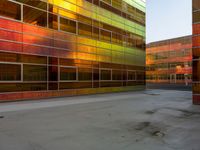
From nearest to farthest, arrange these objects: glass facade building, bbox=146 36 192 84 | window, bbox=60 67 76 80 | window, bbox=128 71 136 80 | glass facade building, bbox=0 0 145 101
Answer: glass facade building, bbox=0 0 145 101, window, bbox=60 67 76 80, window, bbox=128 71 136 80, glass facade building, bbox=146 36 192 84

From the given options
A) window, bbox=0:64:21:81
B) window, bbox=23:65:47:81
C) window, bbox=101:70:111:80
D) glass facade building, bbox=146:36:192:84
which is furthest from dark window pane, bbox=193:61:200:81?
glass facade building, bbox=146:36:192:84

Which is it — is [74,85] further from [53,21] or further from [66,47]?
[53,21]

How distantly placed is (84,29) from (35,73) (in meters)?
8.96

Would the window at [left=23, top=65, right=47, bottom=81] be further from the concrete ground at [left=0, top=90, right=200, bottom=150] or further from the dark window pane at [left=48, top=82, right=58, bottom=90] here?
the concrete ground at [left=0, top=90, right=200, bottom=150]

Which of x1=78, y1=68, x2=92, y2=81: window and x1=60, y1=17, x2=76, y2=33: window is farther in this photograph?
x1=78, y1=68, x2=92, y2=81: window

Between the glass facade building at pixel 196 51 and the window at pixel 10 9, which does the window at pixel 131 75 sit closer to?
the glass facade building at pixel 196 51

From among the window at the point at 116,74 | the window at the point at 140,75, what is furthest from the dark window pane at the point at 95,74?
the window at the point at 140,75

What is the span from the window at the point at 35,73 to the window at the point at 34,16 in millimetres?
4486

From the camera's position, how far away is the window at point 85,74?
2120 cm

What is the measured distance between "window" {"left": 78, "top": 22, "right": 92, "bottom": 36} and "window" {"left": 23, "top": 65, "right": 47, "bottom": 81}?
7.01 metres

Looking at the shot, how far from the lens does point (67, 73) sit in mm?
19812

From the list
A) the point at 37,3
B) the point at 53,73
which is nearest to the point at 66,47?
the point at 53,73

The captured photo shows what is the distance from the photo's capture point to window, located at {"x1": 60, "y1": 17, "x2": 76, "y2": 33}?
64.6ft

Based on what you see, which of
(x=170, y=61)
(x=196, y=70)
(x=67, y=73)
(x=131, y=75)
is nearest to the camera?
(x=196, y=70)
